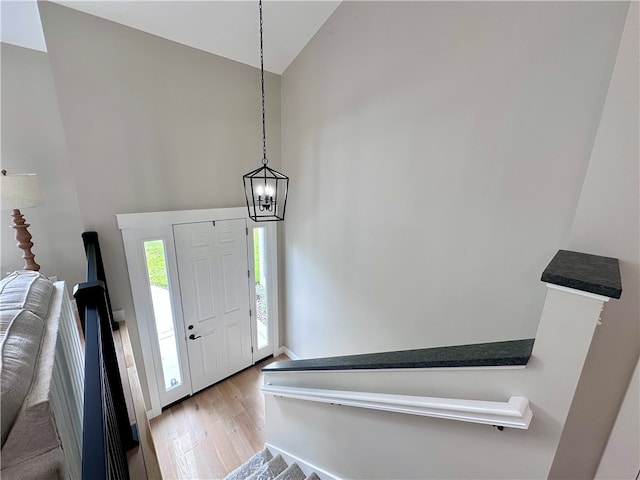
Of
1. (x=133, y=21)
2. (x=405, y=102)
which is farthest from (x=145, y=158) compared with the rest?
(x=405, y=102)

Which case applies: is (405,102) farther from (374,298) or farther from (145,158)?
(145,158)

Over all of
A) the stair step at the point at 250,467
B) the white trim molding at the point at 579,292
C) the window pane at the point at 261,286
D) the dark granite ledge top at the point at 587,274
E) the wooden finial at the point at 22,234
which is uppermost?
the dark granite ledge top at the point at 587,274

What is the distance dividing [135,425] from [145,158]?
2077mm

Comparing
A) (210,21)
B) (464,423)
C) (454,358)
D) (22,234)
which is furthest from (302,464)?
(210,21)

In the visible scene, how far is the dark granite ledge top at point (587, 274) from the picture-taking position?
24.0 inches

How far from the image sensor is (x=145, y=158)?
90.1 inches

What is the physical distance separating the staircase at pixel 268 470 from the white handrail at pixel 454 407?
→ 1051 mm

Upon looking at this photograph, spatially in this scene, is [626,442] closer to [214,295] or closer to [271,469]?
[271,469]

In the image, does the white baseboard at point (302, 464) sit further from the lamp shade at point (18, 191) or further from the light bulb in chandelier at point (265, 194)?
the lamp shade at point (18, 191)

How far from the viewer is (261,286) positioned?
3520mm

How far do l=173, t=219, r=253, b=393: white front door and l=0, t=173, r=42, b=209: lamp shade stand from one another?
3.26 feet

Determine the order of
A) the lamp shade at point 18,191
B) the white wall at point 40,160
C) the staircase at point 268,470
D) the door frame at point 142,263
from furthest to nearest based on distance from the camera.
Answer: the door frame at point 142,263
the white wall at point 40,160
the staircase at point 268,470
the lamp shade at point 18,191

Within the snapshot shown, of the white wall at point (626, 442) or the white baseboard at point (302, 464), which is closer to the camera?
the white wall at point (626, 442)

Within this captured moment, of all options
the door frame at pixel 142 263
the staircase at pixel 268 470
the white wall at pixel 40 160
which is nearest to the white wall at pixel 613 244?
the staircase at pixel 268 470
